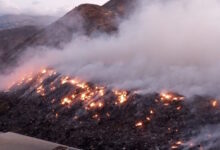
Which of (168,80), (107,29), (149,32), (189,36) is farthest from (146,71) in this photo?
(107,29)

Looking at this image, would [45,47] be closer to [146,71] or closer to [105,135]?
[146,71]

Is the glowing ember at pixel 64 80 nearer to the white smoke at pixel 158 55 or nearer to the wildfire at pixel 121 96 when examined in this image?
the white smoke at pixel 158 55

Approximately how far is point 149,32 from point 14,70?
17.9 m

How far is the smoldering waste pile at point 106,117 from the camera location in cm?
2273

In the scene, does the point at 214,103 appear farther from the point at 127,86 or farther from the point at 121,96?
the point at 127,86

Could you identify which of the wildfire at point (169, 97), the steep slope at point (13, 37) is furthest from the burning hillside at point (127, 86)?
the steep slope at point (13, 37)

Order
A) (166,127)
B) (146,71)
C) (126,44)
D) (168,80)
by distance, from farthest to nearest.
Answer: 1. (126,44)
2. (146,71)
3. (168,80)
4. (166,127)

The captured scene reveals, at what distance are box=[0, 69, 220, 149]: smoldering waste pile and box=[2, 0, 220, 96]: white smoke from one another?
1502 mm

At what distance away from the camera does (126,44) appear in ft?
122

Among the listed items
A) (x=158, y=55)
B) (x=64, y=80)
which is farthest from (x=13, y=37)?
(x=158, y=55)

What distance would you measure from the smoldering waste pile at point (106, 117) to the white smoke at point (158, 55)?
150 centimetres

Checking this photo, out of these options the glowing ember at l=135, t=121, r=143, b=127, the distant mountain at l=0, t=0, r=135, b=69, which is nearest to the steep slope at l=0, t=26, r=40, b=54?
the distant mountain at l=0, t=0, r=135, b=69

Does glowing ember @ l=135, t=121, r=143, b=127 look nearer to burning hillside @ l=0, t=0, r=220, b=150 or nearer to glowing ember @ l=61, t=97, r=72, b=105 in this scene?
burning hillside @ l=0, t=0, r=220, b=150

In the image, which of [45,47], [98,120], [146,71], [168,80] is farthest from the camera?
[45,47]
